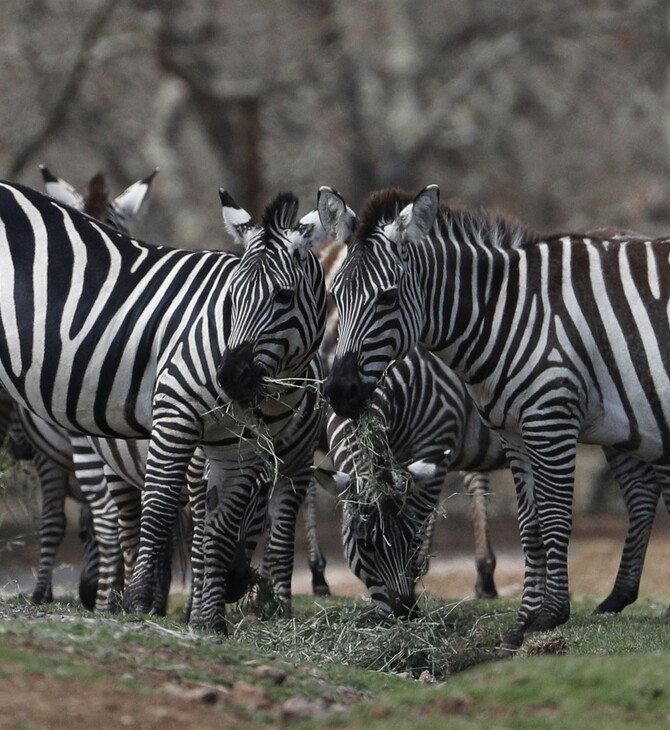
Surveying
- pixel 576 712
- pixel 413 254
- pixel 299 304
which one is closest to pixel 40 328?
pixel 299 304

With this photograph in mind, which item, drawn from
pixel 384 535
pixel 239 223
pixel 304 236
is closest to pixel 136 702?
pixel 384 535

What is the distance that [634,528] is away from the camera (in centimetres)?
1034

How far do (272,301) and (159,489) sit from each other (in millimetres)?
1410

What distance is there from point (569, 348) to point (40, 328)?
3.58 metres

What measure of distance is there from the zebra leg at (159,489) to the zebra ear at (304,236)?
131 centimetres

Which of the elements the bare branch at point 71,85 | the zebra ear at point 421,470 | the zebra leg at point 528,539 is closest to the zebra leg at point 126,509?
the zebra ear at point 421,470

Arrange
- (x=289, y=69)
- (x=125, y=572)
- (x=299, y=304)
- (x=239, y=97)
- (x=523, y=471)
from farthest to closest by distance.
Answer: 1. (x=289, y=69)
2. (x=239, y=97)
3. (x=125, y=572)
4. (x=523, y=471)
5. (x=299, y=304)

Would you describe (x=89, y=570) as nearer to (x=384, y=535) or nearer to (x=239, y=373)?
(x=384, y=535)

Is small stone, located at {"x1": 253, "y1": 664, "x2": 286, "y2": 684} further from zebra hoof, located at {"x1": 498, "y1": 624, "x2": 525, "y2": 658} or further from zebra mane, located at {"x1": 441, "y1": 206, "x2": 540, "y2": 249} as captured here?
zebra mane, located at {"x1": 441, "y1": 206, "x2": 540, "y2": 249}

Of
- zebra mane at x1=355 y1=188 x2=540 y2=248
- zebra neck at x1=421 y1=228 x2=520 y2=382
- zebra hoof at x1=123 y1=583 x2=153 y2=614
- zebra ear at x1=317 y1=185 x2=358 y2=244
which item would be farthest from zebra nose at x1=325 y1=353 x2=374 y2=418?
zebra hoof at x1=123 y1=583 x2=153 y2=614

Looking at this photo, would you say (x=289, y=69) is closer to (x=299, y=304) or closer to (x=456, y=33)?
(x=456, y=33)

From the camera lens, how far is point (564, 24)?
88.8 ft

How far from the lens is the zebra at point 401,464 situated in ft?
27.9

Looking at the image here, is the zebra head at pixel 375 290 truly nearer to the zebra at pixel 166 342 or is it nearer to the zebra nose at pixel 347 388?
the zebra nose at pixel 347 388
